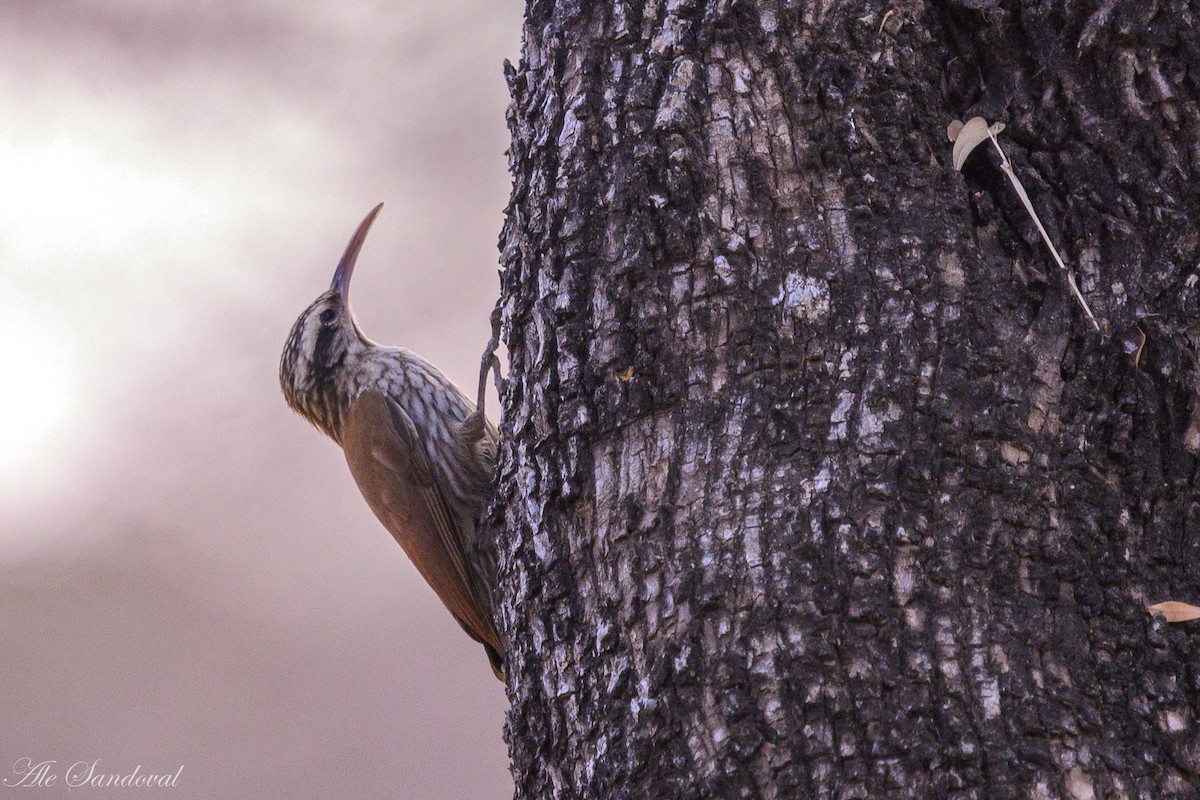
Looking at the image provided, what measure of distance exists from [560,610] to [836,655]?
52cm

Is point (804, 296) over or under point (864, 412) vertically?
over

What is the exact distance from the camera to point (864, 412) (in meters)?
1.72

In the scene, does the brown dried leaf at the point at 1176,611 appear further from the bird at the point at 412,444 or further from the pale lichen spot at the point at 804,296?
the bird at the point at 412,444

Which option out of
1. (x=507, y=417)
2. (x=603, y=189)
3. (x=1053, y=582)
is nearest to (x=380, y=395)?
(x=507, y=417)

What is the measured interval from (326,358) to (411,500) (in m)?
0.80

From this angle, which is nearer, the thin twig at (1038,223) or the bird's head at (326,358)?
the thin twig at (1038,223)

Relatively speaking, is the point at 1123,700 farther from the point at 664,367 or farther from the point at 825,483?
the point at 664,367

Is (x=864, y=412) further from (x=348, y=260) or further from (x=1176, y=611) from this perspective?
(x=348, y=260)

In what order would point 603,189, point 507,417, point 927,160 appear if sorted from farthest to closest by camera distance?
point 507,417 < point 603,189 < point 927,160

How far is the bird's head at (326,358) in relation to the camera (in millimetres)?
4309

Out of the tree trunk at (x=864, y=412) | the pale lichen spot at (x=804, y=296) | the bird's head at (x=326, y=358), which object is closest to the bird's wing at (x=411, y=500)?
the bird's head at (x=326, y=358)

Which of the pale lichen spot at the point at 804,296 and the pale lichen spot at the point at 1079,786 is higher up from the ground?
the pale lichen spot at the point at 804,296

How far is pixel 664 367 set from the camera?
1856 millimetres

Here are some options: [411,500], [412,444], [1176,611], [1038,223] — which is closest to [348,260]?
[412,444]
